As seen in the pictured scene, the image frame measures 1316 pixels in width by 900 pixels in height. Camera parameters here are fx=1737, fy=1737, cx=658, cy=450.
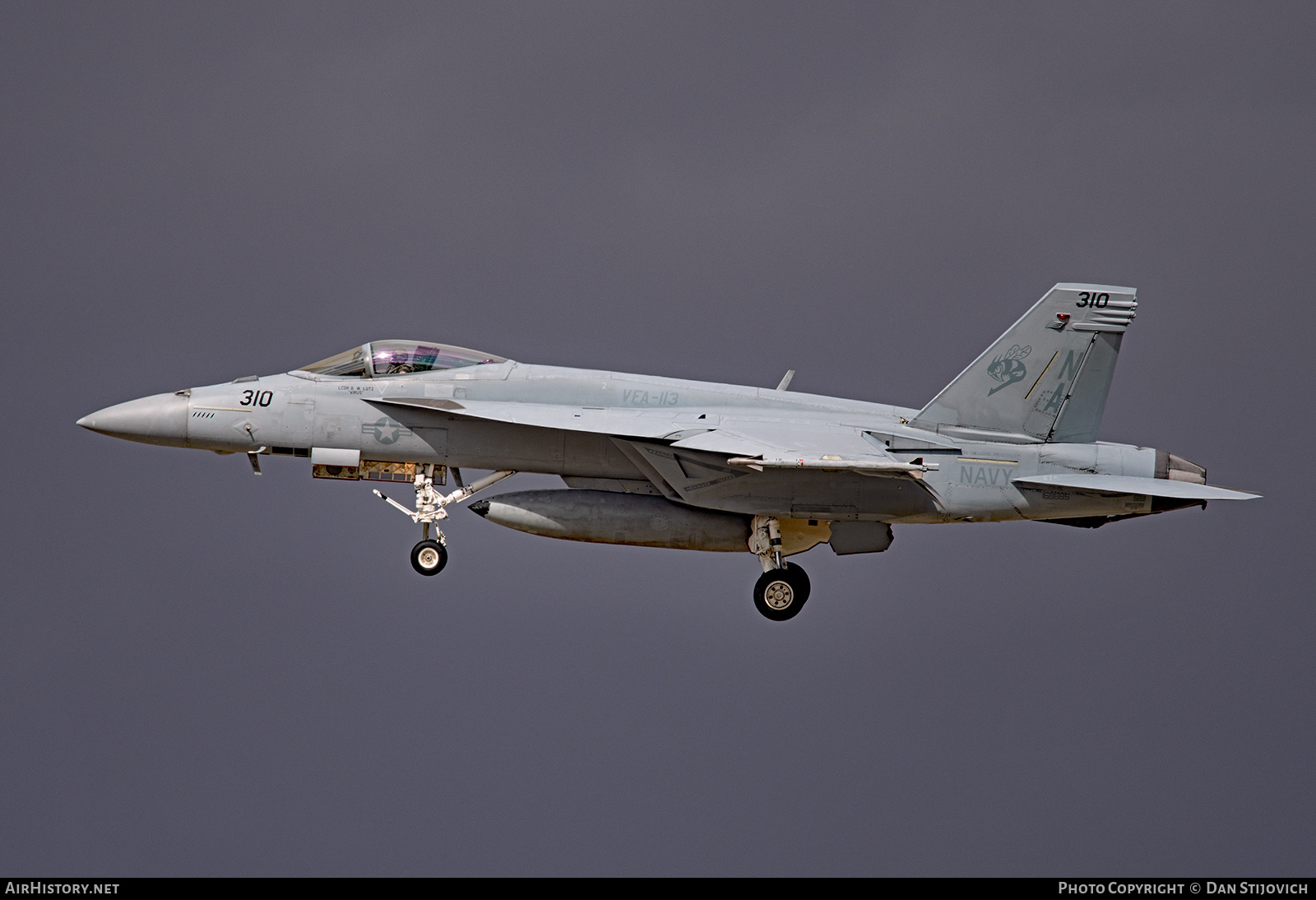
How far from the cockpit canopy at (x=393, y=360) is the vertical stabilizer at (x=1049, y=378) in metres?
6.21

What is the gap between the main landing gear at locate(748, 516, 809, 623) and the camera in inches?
930

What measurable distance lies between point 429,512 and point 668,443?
3.45 m

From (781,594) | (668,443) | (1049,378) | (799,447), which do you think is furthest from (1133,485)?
(668,443)

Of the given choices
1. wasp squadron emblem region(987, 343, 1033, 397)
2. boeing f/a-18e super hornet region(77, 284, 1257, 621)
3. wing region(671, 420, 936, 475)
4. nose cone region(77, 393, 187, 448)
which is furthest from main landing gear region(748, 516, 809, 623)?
nose cone region(77, 393, 187, 448)

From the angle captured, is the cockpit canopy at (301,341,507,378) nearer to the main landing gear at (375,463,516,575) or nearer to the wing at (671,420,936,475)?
the main landing gear at (375,463,516,575)

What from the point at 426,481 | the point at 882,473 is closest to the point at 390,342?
the point at 426,481

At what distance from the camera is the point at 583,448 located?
23.0m

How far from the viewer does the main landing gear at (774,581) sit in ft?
77.5

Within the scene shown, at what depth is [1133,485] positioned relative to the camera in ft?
74.3

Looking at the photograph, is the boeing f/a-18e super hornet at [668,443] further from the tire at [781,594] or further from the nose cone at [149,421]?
the tire at [781,594]
